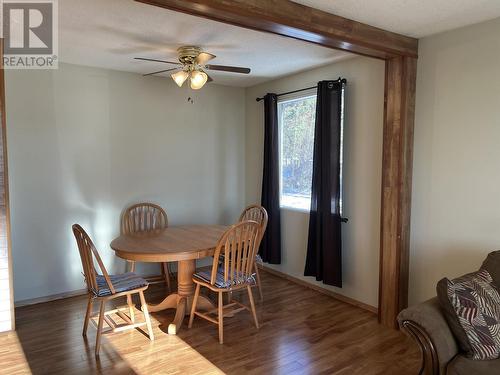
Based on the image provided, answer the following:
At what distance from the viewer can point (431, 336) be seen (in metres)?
1.85

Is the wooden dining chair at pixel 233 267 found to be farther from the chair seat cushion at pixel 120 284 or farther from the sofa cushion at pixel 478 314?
the sofa cushion at pixel 478 314

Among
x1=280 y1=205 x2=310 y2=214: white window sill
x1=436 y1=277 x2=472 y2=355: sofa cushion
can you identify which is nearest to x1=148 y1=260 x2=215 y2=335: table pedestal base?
x1=280 y1=205 x2=310 y2=214: white window sill

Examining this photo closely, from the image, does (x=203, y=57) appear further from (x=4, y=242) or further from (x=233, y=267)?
(x=4, y=242)

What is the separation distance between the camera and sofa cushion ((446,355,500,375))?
67.6 inches

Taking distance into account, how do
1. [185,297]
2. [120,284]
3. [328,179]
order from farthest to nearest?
[328,179]
[185,297]
[120,284]

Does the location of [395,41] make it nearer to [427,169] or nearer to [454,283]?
[427,169]

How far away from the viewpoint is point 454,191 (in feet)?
8.99

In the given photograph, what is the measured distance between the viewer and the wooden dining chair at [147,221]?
155 inches

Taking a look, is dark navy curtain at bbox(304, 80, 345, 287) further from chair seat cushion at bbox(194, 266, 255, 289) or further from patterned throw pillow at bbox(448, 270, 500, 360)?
patterned throw pillow at bbox(448, 270, 500, 360)

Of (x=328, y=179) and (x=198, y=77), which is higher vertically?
(x=198, y=77)

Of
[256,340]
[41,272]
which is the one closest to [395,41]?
[256,340]

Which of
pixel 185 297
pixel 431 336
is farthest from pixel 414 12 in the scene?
pixel 185 297

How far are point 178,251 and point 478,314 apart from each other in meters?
1.99

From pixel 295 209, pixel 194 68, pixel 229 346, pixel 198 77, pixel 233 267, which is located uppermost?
pixel 194 68
